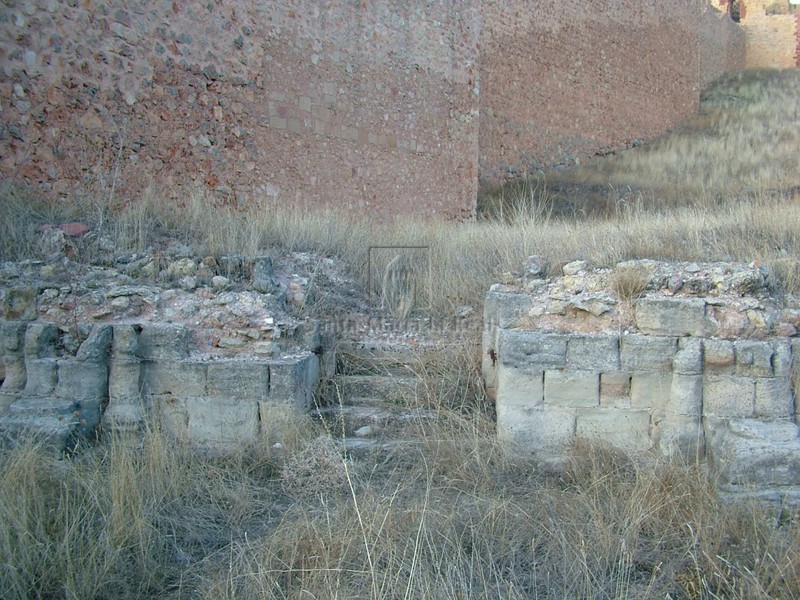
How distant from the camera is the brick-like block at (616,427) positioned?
13.8 ft

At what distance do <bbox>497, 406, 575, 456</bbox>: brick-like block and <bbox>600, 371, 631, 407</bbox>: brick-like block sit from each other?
235 mm

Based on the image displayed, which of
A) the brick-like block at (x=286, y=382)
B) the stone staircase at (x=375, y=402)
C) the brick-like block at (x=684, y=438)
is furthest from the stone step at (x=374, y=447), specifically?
the brick-like block at (x=684, y=438)

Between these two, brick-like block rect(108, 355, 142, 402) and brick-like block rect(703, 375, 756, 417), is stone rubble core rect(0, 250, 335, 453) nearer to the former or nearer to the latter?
brick-like block rect(108, 355, 142, 402)

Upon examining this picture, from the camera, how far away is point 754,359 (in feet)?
13.1

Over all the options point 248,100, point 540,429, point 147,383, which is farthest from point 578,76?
point 147,383

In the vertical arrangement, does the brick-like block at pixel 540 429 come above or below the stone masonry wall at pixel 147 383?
below

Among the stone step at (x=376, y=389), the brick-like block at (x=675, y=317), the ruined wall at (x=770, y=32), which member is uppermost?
the ruined wall at (x=770, y=32)

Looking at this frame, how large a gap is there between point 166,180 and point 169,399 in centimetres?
344

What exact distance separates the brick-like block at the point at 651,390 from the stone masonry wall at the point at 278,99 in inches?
196

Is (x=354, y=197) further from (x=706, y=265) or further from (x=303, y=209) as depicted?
(x=706, y=265)

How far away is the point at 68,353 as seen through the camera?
14.5 ft

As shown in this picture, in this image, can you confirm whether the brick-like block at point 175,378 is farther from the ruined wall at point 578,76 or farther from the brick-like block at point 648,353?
the ruined wall at point 578,76

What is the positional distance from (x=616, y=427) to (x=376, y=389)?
64.9 inches

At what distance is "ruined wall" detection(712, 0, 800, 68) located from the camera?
84.1ft
